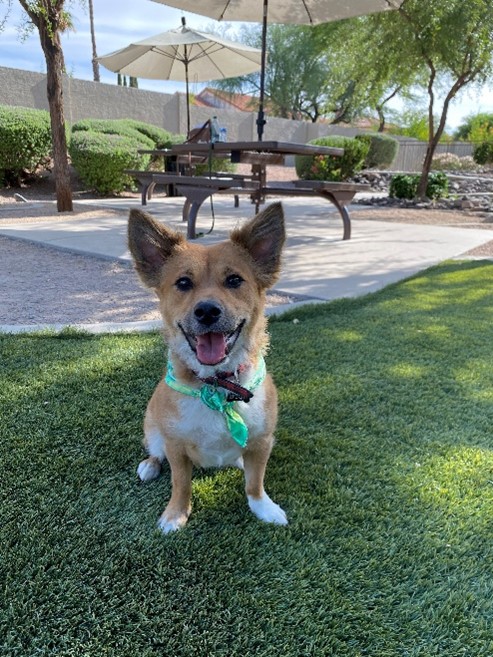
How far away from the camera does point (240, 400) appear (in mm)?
2059

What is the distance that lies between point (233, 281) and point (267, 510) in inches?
41.7

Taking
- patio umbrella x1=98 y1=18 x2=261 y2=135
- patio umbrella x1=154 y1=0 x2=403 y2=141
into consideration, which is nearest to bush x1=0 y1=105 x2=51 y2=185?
patio umbrella x1=98 y1=18 x2=261 y2=135

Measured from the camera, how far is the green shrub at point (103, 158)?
1310 centimetres

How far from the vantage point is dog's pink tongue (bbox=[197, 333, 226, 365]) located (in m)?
2.01

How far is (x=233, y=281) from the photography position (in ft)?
7.22

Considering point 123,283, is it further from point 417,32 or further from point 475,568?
point 417,32

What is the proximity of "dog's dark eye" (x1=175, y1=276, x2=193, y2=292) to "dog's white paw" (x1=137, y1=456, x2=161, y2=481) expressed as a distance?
900 mm

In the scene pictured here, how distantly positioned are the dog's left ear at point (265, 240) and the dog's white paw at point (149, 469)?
106 centimetres

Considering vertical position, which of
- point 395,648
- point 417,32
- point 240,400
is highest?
point 417,32

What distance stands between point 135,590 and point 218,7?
9.12 m

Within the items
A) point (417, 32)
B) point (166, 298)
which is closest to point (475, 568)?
point (166, 298)

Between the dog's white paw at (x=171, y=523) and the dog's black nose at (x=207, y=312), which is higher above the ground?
the dog's black nose at (x=207, y=312)

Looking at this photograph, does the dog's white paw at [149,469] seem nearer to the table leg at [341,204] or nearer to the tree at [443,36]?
the table leg at [341,204]

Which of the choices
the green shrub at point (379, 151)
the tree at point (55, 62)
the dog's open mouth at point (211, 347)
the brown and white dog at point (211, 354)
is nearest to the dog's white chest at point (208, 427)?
the brown and white dog at point (211, 354)
